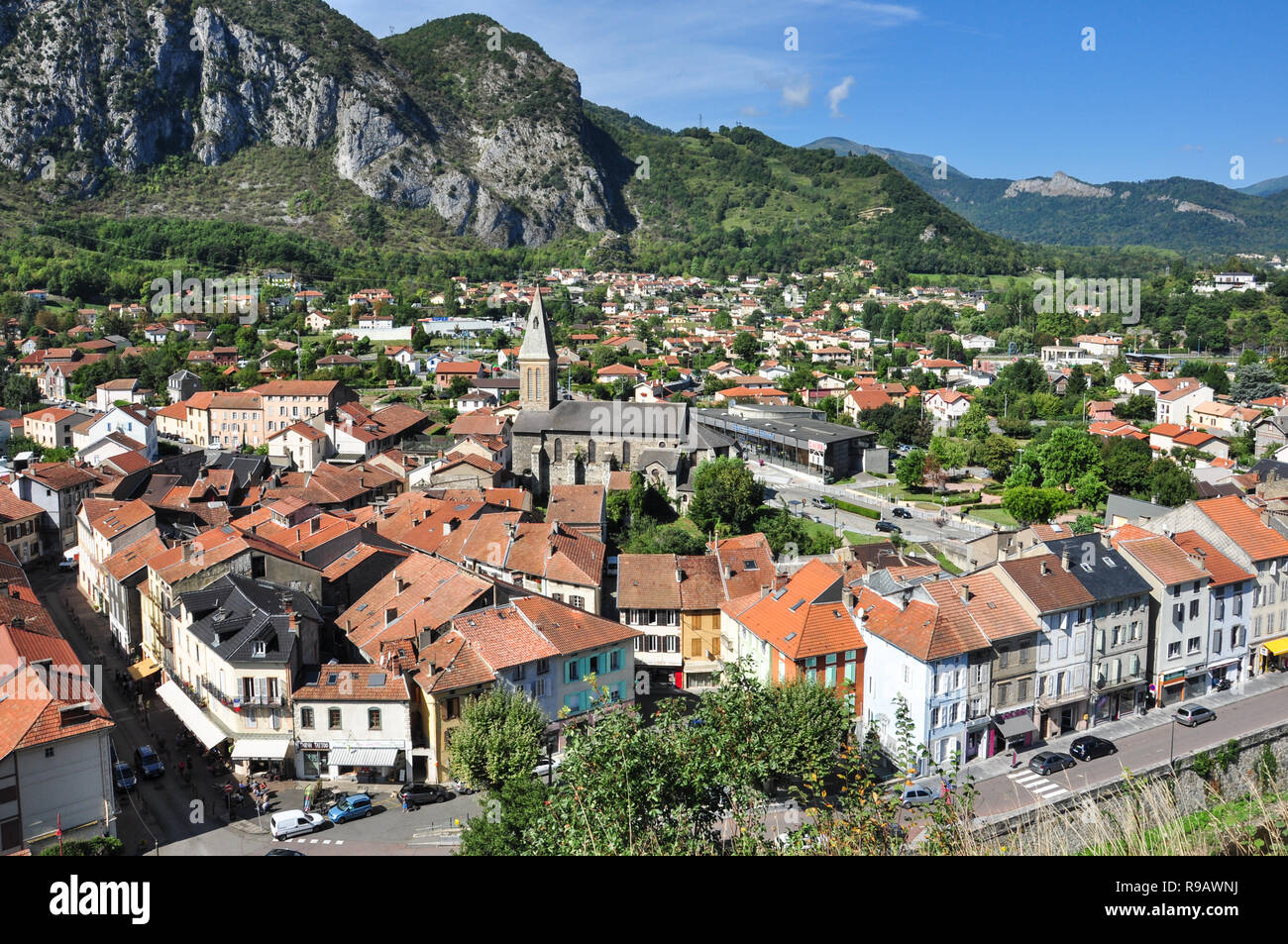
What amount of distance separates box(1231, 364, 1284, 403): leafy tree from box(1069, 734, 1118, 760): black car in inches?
2389

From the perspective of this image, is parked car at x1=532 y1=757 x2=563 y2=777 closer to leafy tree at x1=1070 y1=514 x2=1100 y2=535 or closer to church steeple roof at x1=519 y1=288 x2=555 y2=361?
leafy tree at x1=1070 y1=514 x2=1100 y2=535

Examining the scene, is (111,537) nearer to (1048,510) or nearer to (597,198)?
(1048,510)

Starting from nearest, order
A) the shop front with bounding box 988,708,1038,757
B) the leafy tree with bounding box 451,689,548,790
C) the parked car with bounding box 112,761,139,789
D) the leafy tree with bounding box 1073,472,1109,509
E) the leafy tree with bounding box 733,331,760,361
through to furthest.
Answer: the leafy tree with bounding box 451,689,548,790 → the parked car with bounding box 112,761,139,789 → the shop front with bounding box 988,708,1038,757 → the leafy tree with bounding box 1073,472,1109,509 → the leafy tree with bounding box 733,331,760,361

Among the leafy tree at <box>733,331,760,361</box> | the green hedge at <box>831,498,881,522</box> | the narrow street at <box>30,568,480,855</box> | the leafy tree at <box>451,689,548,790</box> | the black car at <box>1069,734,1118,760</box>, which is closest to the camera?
the narrow street at <box>30,568,480,855</box>

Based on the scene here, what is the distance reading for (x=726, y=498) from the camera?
45562 mm

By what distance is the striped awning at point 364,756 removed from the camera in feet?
79.3

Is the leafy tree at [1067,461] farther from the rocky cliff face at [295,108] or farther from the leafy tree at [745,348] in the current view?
the rocky cliff face at [295,108]

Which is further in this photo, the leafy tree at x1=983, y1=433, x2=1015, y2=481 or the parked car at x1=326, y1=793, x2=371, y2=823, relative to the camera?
the leafy tree at x1=983, y1=433, x2=1015, y2=481

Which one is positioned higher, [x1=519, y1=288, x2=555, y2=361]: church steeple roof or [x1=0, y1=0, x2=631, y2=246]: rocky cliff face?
[x1=0, y1=0, x2=631, y2=246]: rocky cliff face

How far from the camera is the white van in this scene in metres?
21.8

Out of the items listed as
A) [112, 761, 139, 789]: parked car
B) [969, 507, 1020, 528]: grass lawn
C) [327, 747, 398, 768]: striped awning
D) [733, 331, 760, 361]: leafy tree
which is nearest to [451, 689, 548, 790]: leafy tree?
[327, 747, 398, 768]: striped awning

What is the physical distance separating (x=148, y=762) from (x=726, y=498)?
27.0 meters

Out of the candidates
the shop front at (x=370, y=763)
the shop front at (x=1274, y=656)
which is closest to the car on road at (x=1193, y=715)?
the shop front at (x=1274, y=656)

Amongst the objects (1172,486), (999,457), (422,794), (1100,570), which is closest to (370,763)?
(422,794)
